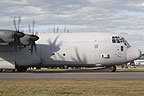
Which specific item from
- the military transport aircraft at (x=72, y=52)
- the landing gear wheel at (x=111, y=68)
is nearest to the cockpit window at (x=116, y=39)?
the military transport aircraft at (x=72, y=52)

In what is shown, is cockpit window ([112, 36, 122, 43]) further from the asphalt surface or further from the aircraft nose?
the asphalt surface

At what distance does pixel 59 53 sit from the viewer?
38.2 meters

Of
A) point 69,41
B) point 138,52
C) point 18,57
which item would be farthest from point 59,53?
point 138,52

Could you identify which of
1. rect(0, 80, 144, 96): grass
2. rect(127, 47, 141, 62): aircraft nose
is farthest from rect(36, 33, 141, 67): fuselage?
rect(0, 80, 144, 96): grass

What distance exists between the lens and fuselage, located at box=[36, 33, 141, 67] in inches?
1465

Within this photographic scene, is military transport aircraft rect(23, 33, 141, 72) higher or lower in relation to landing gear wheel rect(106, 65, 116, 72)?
higher

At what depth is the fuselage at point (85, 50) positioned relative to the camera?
3722 centimetres

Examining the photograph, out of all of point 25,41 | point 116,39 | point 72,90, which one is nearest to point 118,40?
point 116,39

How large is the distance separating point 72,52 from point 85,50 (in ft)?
5.50

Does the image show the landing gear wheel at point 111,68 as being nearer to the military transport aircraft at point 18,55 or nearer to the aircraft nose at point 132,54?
the aircraft nose at point 132,54

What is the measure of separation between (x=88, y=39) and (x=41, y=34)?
6630mm

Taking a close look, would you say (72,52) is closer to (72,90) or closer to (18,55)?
(18,55)

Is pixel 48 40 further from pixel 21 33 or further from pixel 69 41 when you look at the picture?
pixel 21 33

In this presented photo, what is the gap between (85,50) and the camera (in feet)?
124
